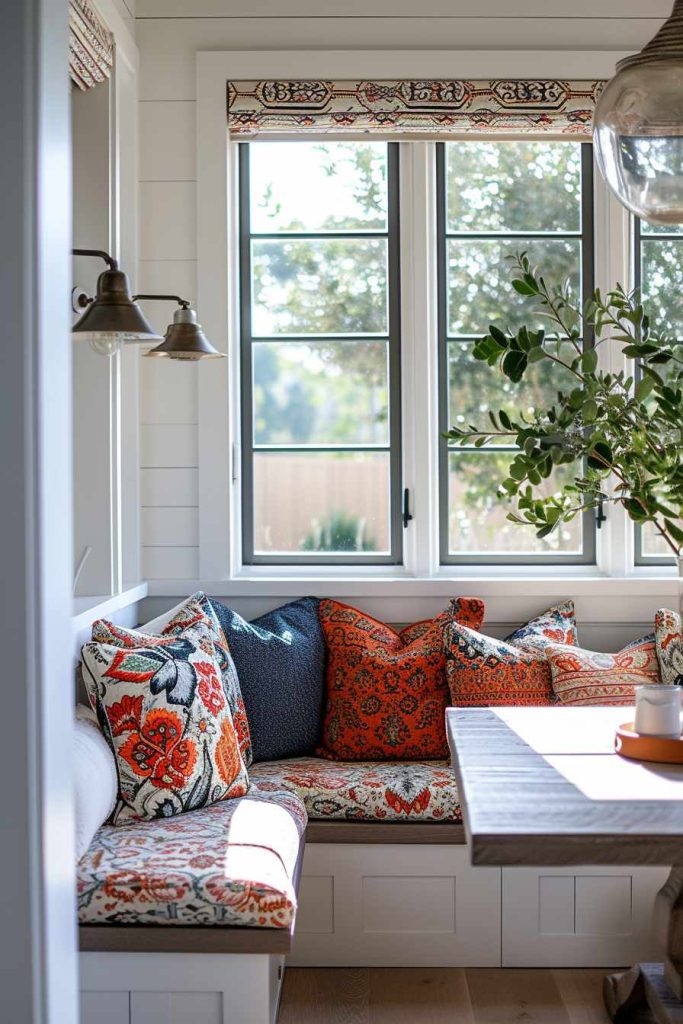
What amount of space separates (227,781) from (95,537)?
982 millimetres

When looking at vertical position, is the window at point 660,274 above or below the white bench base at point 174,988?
above

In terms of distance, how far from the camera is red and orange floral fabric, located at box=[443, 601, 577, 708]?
3.24 m

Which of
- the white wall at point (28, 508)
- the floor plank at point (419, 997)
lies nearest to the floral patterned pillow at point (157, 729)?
the floor plank at point (419, 997)

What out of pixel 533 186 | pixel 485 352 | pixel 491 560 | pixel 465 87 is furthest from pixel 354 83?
pixel 485 352

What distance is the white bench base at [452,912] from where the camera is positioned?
299 centimetres

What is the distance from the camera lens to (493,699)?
128 inches

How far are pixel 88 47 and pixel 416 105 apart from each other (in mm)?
1066

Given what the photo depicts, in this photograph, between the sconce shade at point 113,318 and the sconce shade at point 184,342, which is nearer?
the sconce shade at point 113,318

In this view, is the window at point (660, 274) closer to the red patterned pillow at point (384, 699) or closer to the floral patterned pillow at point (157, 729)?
the red patterned pillow at point (384, 699)

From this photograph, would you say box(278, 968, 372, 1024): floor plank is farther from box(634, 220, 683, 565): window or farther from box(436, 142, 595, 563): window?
box(634, 220, 683, 565): window

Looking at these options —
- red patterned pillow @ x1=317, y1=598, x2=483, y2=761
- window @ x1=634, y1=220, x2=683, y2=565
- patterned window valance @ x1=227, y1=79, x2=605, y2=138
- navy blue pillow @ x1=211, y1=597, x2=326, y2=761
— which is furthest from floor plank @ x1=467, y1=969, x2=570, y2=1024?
patterned window valance @ x1=227, y1=79, x2=605, y2=138

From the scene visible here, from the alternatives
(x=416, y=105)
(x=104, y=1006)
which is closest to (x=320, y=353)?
(x=416, y=105)

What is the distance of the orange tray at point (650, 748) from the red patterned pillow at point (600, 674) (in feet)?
3.53

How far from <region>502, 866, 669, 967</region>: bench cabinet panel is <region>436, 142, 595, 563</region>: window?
115cm
